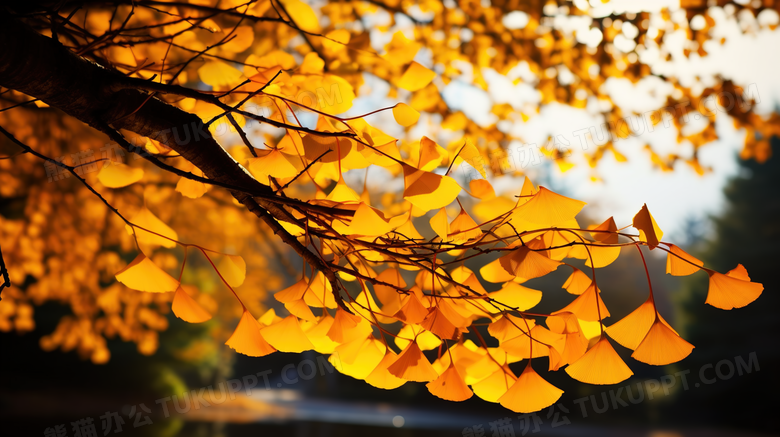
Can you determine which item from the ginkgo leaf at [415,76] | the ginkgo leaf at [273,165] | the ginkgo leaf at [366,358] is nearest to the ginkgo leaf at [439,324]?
the ginkgo leaf at [366,358]

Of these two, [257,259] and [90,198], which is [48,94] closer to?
[90,198]

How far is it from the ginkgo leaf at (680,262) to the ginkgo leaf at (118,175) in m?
0.63

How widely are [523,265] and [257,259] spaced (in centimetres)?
694

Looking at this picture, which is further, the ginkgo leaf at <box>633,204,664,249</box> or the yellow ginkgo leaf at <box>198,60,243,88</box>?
the yellow ginkgo leaf at <box>198,60,243,88</box>

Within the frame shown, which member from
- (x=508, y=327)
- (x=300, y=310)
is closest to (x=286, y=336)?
(x=300, y=310)

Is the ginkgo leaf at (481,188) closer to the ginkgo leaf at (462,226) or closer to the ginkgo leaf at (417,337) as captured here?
the ginkgo leaf at (462,226)

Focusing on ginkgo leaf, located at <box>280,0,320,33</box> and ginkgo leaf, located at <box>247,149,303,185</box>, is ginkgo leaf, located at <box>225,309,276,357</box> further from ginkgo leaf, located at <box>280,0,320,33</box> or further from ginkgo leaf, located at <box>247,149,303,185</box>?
ginkgo leaf, located at <box>280,0,320,33</box>

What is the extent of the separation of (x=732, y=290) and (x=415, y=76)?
50cm

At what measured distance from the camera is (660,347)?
44cm

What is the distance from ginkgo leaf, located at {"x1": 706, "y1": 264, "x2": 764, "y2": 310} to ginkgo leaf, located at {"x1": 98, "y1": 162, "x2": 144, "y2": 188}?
66 centimetres

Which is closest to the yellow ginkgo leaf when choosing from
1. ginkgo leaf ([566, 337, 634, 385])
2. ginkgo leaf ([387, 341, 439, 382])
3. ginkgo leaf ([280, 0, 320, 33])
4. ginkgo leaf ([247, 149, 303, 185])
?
ginkgo leaf ([280, 0, 320, 33])

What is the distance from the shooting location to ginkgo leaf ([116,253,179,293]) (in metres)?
0.51

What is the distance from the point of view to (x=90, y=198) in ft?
8.98

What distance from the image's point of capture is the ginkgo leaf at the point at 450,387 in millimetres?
492
